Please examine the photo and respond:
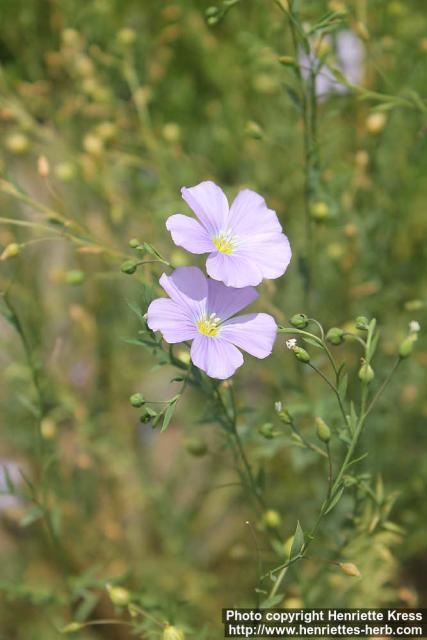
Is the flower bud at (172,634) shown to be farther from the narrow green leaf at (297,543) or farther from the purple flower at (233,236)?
the purple flower at (233,236)

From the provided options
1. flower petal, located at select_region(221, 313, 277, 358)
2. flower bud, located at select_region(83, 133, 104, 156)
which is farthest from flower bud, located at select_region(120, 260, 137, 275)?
flower bud, located at select_region(83, 133, 104, 156)

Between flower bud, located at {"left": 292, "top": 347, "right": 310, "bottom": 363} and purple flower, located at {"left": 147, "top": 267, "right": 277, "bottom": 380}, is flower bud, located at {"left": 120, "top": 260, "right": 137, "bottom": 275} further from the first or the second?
flower bud, located at {"left": 292, "top": 347, "right": 310, "bottom": 363}

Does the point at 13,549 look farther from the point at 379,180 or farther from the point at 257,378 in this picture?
the point at 379,180

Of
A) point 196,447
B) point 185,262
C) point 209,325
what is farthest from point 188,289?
point 185,262

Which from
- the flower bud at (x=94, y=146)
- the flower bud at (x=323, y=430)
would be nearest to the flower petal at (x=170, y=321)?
the flower bud at (x=323, y=430)

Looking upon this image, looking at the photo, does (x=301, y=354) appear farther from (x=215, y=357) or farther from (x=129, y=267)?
(x=129, y=267)
